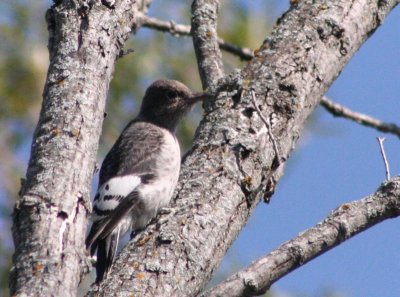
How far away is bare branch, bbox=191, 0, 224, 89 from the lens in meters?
6.32

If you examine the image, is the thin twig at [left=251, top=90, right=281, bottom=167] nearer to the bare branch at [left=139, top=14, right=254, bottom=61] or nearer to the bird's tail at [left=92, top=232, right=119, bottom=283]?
the bird's tail at [left=92, top=232, right=119, bottom=283]

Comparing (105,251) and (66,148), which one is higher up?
(105,251)

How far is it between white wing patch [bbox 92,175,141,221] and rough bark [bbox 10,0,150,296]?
6.12ft

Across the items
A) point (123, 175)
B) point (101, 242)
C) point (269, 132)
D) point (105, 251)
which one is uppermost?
point (123, 175)

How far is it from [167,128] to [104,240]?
2.23 meters

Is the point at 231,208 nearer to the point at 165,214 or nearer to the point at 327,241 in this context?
the point at 165,214

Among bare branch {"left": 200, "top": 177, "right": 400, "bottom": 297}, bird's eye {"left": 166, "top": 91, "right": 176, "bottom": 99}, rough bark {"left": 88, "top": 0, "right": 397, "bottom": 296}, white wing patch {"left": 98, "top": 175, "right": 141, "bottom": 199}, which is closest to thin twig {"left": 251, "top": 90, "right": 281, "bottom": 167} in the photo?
rough bark {"left": 88, "top": 0, "right": 397, "bottom": 296}

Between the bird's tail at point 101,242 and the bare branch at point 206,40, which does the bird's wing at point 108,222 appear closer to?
the bird's tail at point 101,242

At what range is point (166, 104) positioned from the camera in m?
8.20

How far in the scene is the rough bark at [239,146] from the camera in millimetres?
4516

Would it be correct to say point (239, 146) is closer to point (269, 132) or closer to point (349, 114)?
point (269, 132)

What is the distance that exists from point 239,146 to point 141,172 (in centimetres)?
181

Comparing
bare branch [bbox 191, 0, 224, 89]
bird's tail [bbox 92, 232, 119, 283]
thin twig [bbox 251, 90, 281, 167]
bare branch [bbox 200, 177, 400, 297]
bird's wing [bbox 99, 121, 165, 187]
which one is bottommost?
bare branch [bbox 200, 177, 400, 297]

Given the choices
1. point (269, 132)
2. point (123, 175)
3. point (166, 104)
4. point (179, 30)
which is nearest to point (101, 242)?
point (123, 175)
